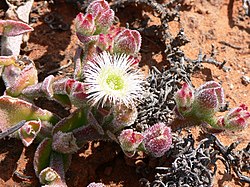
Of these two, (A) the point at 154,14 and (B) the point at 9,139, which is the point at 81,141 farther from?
(A) the point at 154,14

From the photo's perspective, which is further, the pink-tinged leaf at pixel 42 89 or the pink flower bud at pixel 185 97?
the pink-tinged leaf at pixel 42 89

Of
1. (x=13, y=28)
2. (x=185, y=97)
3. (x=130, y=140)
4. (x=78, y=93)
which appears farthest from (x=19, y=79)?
(x=185, y=97)

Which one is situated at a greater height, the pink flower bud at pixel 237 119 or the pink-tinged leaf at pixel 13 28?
the pink flower bud at pixel 237 119

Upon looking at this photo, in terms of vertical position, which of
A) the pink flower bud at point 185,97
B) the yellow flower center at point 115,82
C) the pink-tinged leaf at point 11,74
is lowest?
the pink-tinged leaf at point 11,74


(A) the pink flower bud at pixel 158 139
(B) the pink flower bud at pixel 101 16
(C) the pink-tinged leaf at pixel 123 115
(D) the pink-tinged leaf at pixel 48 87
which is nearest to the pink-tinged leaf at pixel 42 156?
(D) the pink-tinged leaf at pixel 48 87

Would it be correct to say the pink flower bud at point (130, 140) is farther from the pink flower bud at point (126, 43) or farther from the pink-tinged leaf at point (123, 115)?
the pink flower bud at point (126, 43)

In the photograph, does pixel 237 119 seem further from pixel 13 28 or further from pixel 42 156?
pixel 13 28
